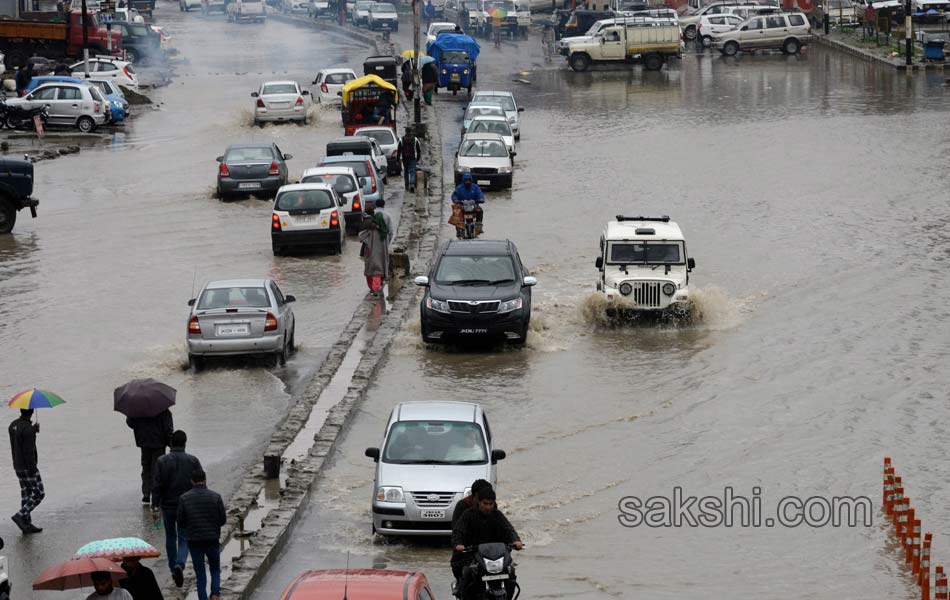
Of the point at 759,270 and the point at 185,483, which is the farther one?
the point at 759,270

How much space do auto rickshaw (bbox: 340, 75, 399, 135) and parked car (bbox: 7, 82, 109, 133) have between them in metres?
7.86

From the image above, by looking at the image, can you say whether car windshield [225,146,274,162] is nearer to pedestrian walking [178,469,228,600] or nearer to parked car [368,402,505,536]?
parked car [368,402,505,536]

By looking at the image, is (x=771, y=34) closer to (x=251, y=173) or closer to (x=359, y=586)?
(x=251, y=173)

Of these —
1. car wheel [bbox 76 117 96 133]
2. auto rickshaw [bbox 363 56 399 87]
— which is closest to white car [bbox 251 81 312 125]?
car wheel [bbox 76 117 96 133]

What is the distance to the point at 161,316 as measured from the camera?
86.7ft

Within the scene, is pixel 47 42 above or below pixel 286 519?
above

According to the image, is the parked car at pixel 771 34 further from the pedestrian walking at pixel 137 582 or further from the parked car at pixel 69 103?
the pedestrian walking at pixel 137 582

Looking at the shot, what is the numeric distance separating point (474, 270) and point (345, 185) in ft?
33.3

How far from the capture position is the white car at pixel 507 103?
47.7 m

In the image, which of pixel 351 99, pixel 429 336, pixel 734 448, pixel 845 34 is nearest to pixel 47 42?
pixel 351 99

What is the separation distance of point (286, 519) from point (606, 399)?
6958 mm

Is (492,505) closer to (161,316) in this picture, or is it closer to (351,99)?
(161,316)

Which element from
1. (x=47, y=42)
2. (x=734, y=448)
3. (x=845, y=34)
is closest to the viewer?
(x=734, y=448)

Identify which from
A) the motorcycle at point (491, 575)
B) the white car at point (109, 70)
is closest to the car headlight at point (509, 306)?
the motorcycle at point (491, 575)
